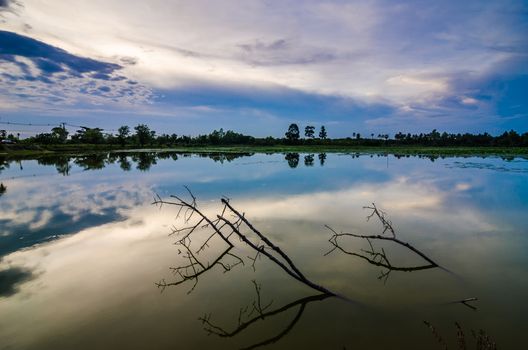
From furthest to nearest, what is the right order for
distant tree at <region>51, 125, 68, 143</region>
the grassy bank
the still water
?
distant tree at <region>51, 125, 68, 143</region> → the grassy bank → the still water

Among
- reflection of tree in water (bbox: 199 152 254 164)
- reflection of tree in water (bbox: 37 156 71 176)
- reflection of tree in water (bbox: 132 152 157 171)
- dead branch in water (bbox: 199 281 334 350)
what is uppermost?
dead branch in water (bbox: 199 281 334 350)

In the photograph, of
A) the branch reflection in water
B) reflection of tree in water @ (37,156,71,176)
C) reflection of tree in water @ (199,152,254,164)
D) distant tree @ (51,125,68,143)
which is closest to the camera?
the branch reflection in water

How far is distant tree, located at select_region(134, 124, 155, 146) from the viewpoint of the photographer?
126062 millimetres

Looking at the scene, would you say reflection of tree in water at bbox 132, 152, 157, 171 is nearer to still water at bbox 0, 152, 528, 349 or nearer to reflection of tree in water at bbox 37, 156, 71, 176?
reflection of tree in water at bbox 37, 156, 71, 176

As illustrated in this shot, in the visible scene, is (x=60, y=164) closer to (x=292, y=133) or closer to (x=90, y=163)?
(x=90, y=163)

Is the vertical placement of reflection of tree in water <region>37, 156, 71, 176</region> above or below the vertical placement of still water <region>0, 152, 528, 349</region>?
below

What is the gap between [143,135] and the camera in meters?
127

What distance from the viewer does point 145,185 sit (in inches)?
894

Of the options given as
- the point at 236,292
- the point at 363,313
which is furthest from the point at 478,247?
the point at 236,292

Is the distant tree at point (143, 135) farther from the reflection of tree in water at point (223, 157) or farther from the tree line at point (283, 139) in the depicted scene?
the reflection of tree in water at point (223, 157)

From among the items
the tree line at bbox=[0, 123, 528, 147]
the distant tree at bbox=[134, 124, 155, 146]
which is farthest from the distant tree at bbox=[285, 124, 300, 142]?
the distant tree at bbox=[134, 124, 155, 146]

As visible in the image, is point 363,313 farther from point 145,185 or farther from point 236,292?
point 145,185

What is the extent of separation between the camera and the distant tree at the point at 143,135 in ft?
414

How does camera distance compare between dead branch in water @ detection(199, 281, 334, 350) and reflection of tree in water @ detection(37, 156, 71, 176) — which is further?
reflection of tree in water @ detection(37, 156, 71, 176)
